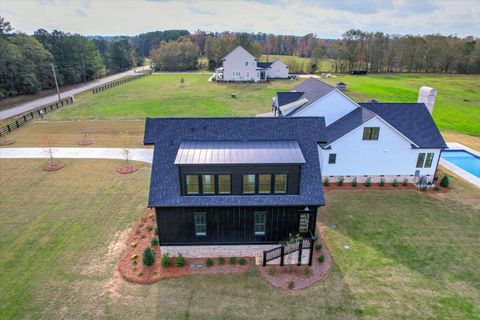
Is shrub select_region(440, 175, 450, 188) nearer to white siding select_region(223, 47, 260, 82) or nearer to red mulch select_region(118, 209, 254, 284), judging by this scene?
red mulch select_region(118, 209, 254, 284)

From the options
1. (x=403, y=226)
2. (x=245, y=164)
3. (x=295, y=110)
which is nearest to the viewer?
(x=245, y=164)

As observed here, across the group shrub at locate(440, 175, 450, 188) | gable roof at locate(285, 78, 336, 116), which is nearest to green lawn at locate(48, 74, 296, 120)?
gable roof at locate(285, 78, 336, 116)

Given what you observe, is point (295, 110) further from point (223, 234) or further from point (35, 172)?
point (35, 172)

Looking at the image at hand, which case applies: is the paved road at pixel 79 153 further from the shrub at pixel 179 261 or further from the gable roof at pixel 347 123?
the gable roof at pixel 347 123

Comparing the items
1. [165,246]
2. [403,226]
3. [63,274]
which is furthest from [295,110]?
[63,274]

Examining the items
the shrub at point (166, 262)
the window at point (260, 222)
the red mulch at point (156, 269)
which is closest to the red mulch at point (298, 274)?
the red mulch at point (156, 269)

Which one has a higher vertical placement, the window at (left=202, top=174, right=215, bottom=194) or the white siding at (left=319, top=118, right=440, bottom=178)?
the window at (left=202, top=174, right=215, bottom=194)
